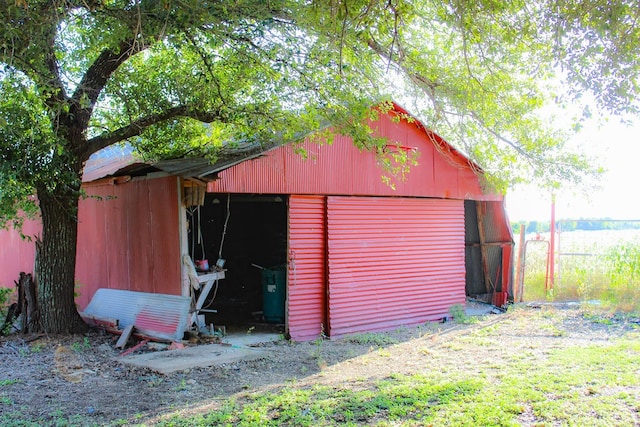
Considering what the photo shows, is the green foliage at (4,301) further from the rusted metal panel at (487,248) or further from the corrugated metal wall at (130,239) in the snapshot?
the rusted metal panel at (487,248)

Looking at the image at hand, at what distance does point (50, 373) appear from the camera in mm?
7246

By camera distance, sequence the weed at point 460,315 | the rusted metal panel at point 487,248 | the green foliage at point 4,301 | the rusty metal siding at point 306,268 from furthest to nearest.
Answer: the rusted metal panel at point 487,248
the weed at point 460,315
the green foliage at point 4,301
the rusty metal siding at point 306,268

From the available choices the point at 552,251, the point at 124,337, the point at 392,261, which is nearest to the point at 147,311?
the point at 124,337

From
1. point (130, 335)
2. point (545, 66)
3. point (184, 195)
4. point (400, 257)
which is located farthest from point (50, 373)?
point (545, 66)

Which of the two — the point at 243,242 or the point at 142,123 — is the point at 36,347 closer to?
the point at 142,123

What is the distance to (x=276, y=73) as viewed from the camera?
308 inches

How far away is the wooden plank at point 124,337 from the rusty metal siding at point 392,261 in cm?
339

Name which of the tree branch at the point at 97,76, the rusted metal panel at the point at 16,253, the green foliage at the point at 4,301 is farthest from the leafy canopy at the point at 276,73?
the rusted metal panel at the point at 16,253

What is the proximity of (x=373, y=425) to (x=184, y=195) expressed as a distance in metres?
5.20

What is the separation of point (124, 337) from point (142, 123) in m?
3.55

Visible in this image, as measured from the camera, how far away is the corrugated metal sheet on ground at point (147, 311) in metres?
8.69

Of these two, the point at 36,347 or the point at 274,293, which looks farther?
the point at 274,293

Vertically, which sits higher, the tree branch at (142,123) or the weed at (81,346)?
the tree branch at (142,123)

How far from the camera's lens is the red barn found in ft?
29.6
